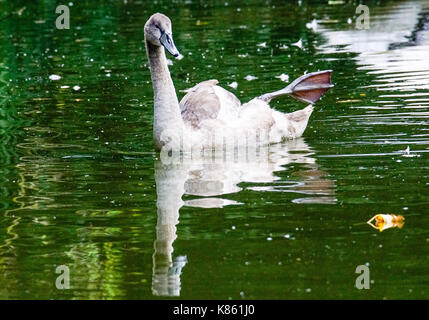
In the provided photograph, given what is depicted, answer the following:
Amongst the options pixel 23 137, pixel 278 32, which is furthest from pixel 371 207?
pixel 278 32

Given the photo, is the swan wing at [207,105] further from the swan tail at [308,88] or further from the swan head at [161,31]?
the swan head at [161,31]

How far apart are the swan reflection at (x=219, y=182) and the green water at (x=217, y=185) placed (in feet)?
0.08

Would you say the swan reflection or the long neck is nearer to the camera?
the swan reflection

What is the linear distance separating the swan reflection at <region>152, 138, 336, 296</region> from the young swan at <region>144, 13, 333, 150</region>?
216 mm

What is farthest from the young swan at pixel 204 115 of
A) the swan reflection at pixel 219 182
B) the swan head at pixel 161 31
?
the swan reflection at pixel 219 182

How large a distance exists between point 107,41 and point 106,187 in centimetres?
1026

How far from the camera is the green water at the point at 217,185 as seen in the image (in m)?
6.98

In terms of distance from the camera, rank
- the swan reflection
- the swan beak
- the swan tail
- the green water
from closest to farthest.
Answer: the green water, the swan reflection, the swan beak, the swan tail

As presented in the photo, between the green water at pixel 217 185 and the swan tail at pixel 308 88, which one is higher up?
the swan tail at pixel 308 88

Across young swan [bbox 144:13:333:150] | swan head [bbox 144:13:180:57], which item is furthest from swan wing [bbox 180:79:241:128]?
swan head [bbox 144:13:180:57]

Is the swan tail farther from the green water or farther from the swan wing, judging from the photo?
the swan wing

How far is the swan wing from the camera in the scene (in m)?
11.0

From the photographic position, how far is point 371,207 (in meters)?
8.28
